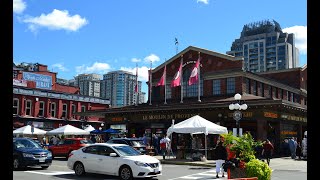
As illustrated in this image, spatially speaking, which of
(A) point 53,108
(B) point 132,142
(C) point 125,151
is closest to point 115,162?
(C) point 125,151

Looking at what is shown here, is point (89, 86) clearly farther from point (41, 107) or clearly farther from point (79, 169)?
point (79, 169)

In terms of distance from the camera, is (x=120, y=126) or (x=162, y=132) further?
(x=120, y=126)

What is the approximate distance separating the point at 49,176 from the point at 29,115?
42.6 meters

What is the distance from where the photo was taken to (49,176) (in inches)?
686

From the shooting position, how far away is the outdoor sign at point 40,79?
67.0 metres

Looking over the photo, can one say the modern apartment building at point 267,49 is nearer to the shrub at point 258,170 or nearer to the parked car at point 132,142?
the parked car at point 132,142

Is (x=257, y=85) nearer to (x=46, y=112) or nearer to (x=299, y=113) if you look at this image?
(x=299, y=113)

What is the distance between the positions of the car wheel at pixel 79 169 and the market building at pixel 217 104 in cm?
1759

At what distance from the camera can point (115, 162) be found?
647 inches

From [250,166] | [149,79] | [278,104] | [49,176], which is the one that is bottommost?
[49,176]

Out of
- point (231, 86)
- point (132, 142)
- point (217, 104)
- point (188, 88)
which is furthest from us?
point (188, 88)

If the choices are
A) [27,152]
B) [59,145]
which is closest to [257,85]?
[59,145]

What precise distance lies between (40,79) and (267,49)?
292 feet

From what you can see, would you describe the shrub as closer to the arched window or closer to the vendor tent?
the vendor tent
